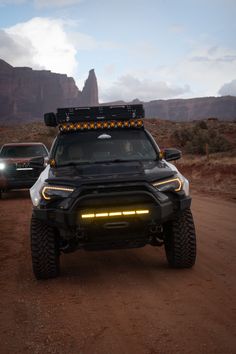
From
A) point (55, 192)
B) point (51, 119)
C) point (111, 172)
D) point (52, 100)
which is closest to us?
point (55, 192)

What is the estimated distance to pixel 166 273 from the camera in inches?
217

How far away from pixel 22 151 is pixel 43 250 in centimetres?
1022

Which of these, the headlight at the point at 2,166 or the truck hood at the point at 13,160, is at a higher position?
the truck hood at the point at 13,160

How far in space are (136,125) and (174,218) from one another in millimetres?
1957

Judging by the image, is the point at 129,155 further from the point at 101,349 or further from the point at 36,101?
the point at 36,101

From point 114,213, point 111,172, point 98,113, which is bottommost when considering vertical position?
point 114,213

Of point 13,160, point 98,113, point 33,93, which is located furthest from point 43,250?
point 33,93

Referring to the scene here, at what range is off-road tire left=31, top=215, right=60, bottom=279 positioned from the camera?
532 centimetres

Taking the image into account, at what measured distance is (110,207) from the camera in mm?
4949

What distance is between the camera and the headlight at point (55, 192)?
5.01 metres

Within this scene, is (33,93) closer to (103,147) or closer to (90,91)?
(90,91)

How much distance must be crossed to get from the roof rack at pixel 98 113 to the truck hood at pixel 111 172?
117 centimetres

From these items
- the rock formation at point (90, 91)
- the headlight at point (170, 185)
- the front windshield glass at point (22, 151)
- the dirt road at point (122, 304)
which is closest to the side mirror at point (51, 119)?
the dirt road at point (122, 304)

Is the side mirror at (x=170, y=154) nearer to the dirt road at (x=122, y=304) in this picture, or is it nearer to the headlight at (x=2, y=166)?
the dirt road at (x=122, y=304)
